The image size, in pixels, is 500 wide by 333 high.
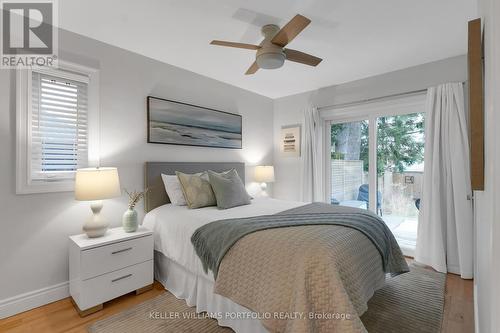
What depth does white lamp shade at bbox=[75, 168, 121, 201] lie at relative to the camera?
213cm

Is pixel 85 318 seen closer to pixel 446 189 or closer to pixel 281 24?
pixel 281 24

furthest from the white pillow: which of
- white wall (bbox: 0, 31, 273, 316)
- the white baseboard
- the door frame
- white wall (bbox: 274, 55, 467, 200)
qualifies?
the door frame

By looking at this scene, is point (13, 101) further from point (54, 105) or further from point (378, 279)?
point (378, 279)

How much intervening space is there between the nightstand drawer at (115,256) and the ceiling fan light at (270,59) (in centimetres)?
195

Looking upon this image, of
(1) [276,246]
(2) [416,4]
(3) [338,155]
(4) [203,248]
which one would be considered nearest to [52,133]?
(4) [203,248]

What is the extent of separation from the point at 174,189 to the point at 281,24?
205cm

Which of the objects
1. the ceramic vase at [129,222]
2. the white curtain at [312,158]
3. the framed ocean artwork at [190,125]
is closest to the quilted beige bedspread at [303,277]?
the ceramic vase at [129,222]

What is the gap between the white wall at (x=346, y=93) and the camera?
3.00m

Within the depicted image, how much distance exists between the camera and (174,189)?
2902 mm

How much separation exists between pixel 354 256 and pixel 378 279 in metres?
0.46

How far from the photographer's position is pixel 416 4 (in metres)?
1.99

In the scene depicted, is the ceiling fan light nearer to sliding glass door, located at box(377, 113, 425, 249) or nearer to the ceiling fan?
the ceiling fan

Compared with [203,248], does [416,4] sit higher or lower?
higher

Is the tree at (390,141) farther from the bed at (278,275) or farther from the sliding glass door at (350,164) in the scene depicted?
the bed at (278,275)
